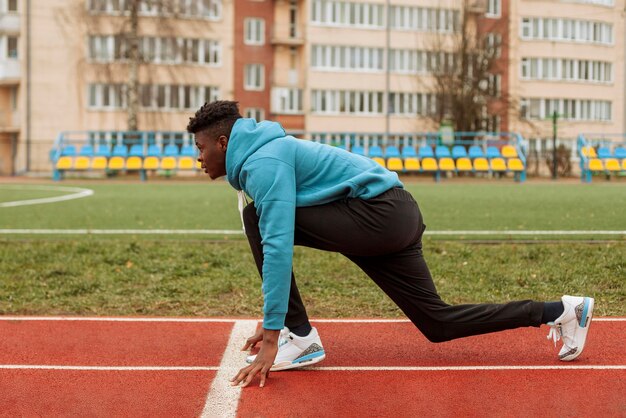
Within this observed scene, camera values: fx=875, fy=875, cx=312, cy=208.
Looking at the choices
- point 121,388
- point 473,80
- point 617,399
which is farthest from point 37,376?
point 473,80

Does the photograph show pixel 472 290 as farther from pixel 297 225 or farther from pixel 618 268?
pixel 297 225

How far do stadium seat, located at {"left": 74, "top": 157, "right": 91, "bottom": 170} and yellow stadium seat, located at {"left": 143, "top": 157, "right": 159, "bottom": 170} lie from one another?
2414mm

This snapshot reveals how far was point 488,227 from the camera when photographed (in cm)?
1279

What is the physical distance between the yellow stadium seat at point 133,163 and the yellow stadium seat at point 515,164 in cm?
1583

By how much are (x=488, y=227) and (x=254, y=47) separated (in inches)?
2044

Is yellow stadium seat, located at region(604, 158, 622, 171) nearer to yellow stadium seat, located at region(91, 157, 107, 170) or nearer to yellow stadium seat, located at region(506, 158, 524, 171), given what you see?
yellow stadium seat, located at region(506, 158, 524, 171)

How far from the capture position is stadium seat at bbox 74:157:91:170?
3684cm

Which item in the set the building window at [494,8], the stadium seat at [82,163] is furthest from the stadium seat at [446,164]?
the building window at [494,8]

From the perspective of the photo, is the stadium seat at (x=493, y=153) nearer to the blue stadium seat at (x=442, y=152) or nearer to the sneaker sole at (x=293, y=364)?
the blue stadium seat at (x=442, y=152)

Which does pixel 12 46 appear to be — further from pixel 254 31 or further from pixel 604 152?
pixel 604 152

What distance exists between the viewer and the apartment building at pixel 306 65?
182ft

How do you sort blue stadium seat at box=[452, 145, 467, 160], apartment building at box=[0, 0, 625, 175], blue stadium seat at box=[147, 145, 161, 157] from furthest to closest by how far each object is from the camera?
apartment building at box=[0, 0, 625, 175] → blue stadium seat at box=[452, 145, 467, 160] → blue stadium seat at box=[147, 145, 161, 157]

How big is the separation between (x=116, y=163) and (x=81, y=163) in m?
1.48

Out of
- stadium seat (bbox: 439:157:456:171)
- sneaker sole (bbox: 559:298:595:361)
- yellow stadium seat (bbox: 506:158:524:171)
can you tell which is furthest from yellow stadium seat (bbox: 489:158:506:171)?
sneaker sole (bbox: 559:298:595:361)
